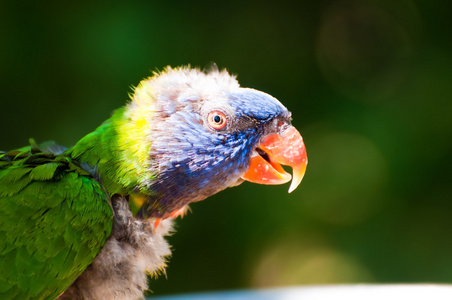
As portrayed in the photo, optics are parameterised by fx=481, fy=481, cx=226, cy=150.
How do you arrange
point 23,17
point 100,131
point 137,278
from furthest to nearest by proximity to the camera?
point 23,17 < point 100,131 < point 137,278

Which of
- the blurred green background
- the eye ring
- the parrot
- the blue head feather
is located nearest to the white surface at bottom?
the parrot

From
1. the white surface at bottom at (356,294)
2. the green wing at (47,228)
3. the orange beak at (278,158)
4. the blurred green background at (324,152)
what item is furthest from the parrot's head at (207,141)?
the blurred green background at (324,152)

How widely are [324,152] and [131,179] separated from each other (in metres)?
2.08

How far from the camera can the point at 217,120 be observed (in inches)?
59.2

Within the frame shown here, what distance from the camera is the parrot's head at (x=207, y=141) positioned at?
58.3 inches

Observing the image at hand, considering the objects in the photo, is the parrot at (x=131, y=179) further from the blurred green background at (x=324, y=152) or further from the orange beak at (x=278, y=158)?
the blurred green background at (x=324, y=152)

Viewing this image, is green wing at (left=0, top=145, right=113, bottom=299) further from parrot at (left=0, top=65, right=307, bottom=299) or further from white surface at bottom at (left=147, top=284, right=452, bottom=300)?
white surface at bottom at (left=147, top=284, right=452, bottom=300)

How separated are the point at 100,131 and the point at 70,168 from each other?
7.2 inches

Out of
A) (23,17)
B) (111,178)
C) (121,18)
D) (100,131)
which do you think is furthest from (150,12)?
(111,178)

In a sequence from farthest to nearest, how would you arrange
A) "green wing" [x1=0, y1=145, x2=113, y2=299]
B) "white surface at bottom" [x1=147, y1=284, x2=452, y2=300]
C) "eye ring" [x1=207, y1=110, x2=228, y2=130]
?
1. "white surface at bottom" [x1=147, y1=284, x2=452, y2=300]
2. "eye ring" [x1=207, y1=110, x2=228, y2=130]
3. "green wing" [x1=0, y1=145, x2=113, y2=299]

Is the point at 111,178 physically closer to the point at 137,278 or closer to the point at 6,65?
the point at 137,278

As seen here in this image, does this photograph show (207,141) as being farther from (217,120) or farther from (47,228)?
(47,228)

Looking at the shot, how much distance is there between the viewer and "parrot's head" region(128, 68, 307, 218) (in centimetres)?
148

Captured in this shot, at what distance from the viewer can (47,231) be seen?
4.31 feet
